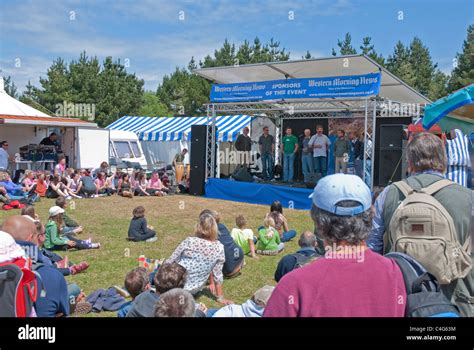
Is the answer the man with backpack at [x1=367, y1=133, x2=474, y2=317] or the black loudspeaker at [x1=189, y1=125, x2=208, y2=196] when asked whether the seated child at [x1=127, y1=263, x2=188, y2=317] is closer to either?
the man with backpack at [x1=367, y1=133, x2=474, y2=317]

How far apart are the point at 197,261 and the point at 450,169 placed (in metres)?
4.08

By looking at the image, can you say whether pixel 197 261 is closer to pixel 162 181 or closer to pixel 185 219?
pixel 185 219

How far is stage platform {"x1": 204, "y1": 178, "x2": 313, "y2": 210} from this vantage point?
12.5 meters

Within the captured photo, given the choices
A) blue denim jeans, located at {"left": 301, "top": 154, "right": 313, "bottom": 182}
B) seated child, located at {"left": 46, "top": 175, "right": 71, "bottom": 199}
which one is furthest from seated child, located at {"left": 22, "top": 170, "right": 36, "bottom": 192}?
blue denim jeans, located at {"left": 301, "top": 154, "right": 313, "bottom": 182}

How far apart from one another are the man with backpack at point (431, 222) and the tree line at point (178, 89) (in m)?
30.6

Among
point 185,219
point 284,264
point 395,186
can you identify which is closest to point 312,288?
point 395,186

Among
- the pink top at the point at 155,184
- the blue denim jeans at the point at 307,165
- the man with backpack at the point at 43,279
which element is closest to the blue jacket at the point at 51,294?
the man with backpack at the point at 43,279

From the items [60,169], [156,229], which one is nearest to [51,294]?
[156,229]

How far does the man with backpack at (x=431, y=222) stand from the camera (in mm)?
2262

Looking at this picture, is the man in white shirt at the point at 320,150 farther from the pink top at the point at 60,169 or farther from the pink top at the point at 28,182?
the pink top at the point at 28,182

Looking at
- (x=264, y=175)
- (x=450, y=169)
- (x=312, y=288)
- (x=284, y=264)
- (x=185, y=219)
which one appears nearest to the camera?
(x=312, y=288)

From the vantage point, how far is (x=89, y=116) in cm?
3325
